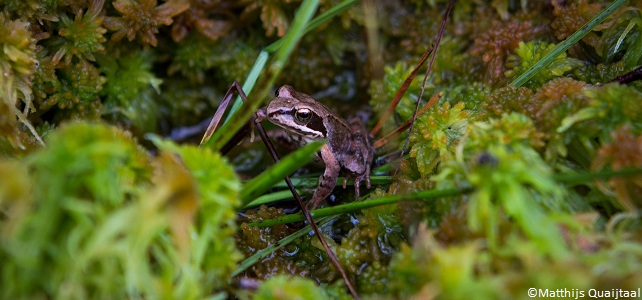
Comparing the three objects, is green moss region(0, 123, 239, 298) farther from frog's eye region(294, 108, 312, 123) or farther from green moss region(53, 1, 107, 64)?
green moss region(53, 1, 107, 64)

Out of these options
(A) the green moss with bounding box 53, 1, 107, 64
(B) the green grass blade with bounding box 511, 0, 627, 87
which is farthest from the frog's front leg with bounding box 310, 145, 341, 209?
(A) the green moss with bounding box 53, 1, 107, 64

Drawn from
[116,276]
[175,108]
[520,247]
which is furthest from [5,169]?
[175,108]

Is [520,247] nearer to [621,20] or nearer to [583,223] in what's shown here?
[583,223]

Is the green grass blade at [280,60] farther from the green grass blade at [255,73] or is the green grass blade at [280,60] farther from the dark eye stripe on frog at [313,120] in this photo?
the dark eye stripe on frog at [313,120]

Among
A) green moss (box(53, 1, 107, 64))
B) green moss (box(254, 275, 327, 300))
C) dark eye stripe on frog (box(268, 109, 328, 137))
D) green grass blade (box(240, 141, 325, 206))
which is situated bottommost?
green moss (box(254, 275, 327, 300))

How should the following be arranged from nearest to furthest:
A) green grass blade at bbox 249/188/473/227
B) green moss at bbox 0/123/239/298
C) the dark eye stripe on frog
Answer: green moss at bbox 0/123/239/298 < green grass blade at bbox 249/188/473/227 < the dark eye stripe on frog

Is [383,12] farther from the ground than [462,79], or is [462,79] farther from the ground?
[383,12]

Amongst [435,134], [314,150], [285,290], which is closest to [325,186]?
[435,134]
